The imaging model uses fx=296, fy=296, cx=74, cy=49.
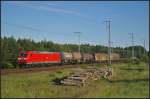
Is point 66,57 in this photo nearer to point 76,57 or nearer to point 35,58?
point 76,57

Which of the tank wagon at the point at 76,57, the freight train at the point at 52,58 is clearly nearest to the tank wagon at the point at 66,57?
the freight train at the point at 52,58

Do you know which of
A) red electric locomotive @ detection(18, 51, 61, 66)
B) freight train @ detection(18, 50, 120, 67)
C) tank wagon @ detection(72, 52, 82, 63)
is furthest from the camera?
tank wagon @ detection(72, 52, 82, 63)

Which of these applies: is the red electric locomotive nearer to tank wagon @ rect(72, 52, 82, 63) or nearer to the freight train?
the freight train

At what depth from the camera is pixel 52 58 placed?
55969 millimetres

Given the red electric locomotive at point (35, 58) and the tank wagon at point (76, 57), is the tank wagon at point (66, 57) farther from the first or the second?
the red electric locomotive at point (35, 58)

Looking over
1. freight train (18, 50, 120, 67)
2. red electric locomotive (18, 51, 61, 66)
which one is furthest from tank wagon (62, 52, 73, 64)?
red electric locomotive (18, 51, 61, 66)

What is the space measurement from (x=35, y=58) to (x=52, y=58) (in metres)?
8.43

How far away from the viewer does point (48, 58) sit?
54.0 meters

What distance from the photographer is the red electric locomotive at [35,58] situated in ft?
149

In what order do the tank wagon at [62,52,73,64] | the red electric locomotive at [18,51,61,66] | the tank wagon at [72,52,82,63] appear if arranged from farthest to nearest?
the tank wagon at [72,52,82,63] → the tank wagon at [62,52,73,64] → the red electric locomotive at [18,51,61,66]

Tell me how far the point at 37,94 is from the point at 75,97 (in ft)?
7.98

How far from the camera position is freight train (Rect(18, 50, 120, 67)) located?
150 feet

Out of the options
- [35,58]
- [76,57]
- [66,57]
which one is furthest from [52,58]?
[76,57]

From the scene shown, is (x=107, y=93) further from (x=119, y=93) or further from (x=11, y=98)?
(x=11, y=98)
